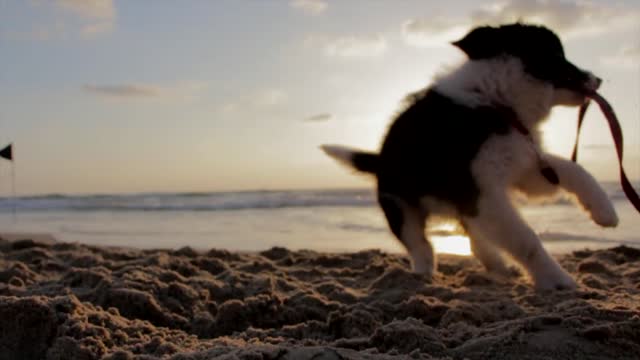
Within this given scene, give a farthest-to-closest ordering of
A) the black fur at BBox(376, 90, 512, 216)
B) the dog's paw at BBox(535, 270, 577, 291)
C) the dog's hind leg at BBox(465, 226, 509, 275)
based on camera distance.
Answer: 1. the dog's hind leg at BBox(465, 226, 509, 275)
2. the black fur at BBox(376, 90, 512, 216)
3. the dog's paw at BBox(535, 270, 577, 291)

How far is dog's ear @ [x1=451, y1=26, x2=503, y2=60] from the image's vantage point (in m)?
4.04

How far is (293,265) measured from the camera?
199 inches

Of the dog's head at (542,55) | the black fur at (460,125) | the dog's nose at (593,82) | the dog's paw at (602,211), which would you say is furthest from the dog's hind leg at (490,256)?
the dog's nose at (593,82)

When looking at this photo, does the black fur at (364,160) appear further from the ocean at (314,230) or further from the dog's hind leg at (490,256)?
the dog's hind leg at (490,256)

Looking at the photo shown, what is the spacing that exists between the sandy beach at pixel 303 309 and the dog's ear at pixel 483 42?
1332mm

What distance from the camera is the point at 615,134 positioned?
11.5 feet

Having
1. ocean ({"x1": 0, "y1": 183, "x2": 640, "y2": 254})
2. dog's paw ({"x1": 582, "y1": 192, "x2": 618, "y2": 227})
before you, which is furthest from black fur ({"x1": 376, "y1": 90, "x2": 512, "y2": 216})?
dog's paw ({"x1": 582, "y1": 192, "x2": 618, "y2": 227})

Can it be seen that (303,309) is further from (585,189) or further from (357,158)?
(357,158)

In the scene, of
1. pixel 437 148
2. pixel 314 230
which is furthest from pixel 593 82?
pixel 314 230

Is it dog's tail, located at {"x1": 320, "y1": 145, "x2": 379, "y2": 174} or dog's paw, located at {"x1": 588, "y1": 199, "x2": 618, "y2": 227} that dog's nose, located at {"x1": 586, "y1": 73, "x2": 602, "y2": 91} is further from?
dog's tail, located at {"x1": 320, "y1": 145, "x2": 379, "y2": 174}

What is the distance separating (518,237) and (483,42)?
1.16 metres

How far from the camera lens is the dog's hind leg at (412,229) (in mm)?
4473

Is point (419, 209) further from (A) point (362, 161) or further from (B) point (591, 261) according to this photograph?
(B) point (591, 261)

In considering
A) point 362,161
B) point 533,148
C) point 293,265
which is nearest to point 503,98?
point 533,148
